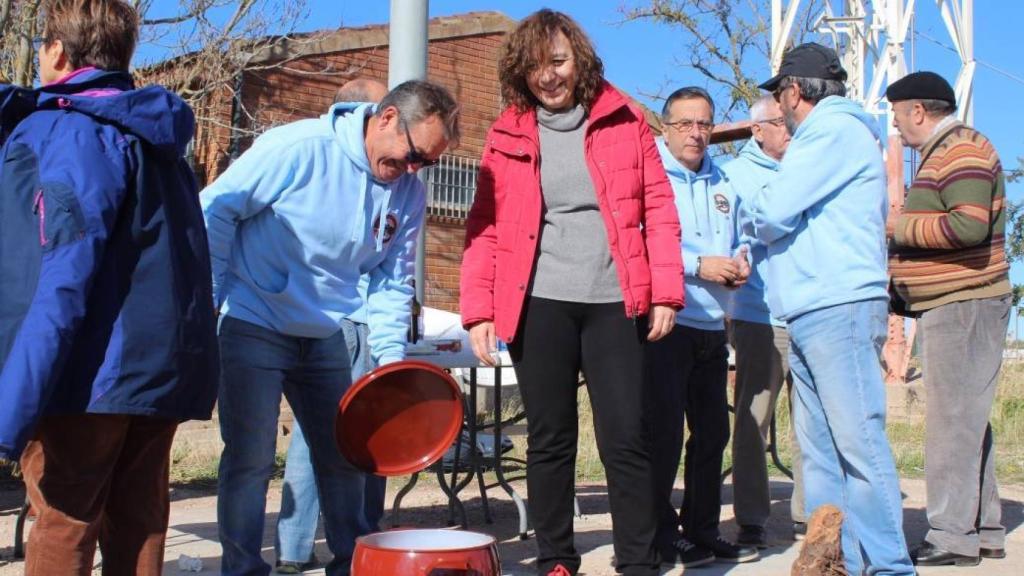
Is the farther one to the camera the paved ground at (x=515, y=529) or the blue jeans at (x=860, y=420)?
the paved ground at (x=515, y=529)

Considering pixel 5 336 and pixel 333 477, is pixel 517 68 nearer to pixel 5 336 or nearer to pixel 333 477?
pixel 333 477

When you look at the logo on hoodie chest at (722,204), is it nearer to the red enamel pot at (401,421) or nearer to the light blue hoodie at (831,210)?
the light blue hoodie at (831,210)

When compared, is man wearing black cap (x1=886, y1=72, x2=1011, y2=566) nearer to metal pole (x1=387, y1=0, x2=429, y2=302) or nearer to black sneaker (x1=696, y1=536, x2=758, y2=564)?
black sneaker (x1=696, y1=536, x2=758, y2=564)

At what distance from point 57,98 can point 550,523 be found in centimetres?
227

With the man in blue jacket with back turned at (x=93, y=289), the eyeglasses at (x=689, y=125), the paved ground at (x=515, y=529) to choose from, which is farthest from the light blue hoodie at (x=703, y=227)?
the man in blue jacket with back turned at (x=93, y=289)

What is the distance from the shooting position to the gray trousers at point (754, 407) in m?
5.65

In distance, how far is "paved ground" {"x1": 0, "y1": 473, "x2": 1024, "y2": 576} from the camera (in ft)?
16.9

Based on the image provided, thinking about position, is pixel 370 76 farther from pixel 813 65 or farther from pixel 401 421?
pixel 401 421

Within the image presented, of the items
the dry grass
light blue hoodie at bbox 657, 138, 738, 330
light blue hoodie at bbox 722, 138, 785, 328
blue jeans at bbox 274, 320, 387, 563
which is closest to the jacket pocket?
blue jeans at bbox 274, 320, 387, 563

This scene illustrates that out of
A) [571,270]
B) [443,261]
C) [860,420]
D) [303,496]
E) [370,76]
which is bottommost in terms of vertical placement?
[303,496]

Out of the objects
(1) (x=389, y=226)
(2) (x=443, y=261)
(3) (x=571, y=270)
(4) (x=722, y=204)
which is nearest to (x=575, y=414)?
(3) (x=571, y=270)

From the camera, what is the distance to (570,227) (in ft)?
14.2

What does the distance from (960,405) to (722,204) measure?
138 centimetres

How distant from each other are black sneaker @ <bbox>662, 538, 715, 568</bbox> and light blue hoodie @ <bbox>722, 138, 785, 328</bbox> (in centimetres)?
120
